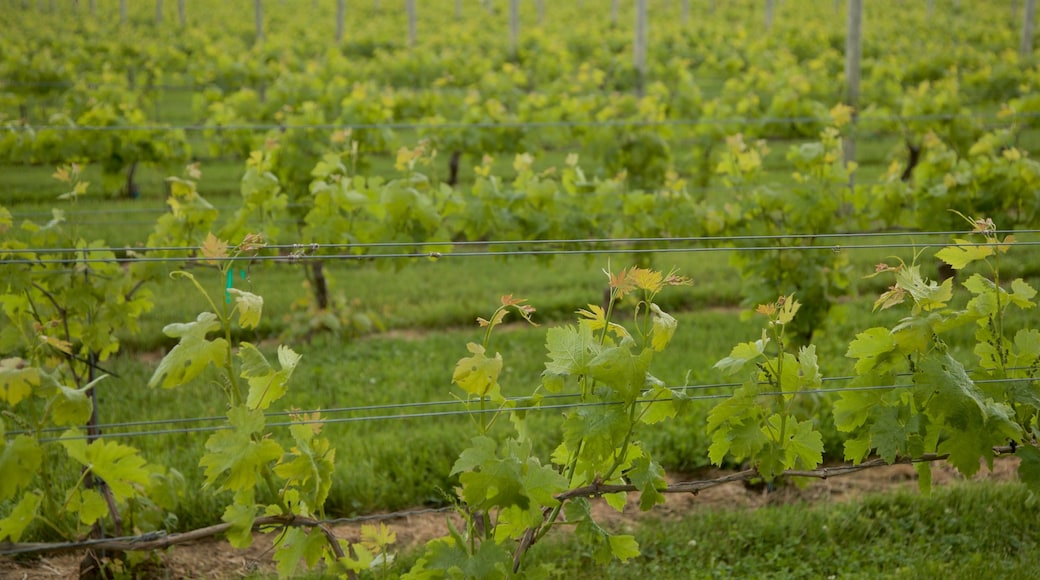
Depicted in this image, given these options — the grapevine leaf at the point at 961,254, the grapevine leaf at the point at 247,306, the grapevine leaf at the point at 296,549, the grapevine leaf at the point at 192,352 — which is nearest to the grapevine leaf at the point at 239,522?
the grapevine leaf at the point at 296,549

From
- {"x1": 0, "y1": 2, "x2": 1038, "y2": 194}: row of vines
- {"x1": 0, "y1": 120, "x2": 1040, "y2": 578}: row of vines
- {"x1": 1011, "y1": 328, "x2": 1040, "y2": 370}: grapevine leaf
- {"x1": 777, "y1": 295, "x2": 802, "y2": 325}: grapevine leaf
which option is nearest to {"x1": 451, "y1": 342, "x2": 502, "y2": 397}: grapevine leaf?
{"x1": 0, "y1": 120, "x2": 1040, "y2": 578}: row of vines

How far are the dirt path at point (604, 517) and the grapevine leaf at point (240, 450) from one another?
4.53 ft

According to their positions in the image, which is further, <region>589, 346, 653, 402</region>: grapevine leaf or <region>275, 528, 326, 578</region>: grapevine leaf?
<region>275, 528, 326, 578</region>: grapevine leaf

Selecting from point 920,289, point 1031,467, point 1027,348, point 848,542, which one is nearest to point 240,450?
point 920,289

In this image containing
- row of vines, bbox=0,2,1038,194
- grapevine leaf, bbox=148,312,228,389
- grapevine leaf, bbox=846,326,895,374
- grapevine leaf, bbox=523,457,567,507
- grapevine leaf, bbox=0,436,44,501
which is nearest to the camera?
grapevine leaf, bbox=0,436,44,501

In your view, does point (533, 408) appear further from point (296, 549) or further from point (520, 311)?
point (296, 549)

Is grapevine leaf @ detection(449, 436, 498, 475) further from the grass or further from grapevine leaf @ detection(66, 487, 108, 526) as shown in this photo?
the grass

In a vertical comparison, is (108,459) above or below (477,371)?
below

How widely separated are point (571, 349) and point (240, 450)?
96cm

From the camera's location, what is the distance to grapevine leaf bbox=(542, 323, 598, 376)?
2664mm

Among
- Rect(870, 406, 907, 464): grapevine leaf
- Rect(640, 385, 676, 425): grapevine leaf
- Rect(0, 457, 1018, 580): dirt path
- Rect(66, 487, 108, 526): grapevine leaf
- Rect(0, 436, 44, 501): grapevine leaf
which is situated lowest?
Rect(0, 457, 1018, 580): dirt path

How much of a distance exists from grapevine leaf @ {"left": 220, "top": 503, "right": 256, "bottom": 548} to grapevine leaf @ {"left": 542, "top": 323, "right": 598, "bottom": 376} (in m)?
0.95

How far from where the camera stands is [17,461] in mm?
2389

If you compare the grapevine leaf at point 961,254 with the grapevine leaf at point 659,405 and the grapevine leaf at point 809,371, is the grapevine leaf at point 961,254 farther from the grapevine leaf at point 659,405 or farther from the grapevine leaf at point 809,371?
the grapevine leaf at point 659,405
